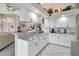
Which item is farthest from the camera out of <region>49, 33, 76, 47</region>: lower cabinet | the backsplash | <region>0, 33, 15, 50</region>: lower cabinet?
the backsplash

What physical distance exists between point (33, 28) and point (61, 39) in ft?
6.04

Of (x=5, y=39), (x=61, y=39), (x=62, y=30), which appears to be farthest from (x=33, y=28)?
(x=62, y=30)

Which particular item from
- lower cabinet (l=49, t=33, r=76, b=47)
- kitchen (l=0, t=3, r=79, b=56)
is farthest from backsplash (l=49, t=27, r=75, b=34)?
Answer: lower cabinet (l=49, t=33, r=76, b=47)

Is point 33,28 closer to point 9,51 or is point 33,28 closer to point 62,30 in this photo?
point 9,51

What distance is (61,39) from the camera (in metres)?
4.50

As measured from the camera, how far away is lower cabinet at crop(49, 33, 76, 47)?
423cm

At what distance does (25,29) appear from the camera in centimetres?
287

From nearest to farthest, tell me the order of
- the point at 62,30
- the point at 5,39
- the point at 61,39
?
the point at 5,39 < the point at 61,39 < the point at 62,30

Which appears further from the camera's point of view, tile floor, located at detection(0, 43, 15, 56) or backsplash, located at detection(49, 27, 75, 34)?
backsplash, located at detection(49, 27, 75, 34)

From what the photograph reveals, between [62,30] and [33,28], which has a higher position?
[33,28]

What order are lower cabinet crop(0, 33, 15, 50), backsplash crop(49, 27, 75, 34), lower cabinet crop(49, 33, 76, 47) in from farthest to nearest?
backsplash crop(49, 27, 75, 34) < lower cabinet crop(49, 33, 76, 47) < lower cabinet crop(0, 33, 15, 50)

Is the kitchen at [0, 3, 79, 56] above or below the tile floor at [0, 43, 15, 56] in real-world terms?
above

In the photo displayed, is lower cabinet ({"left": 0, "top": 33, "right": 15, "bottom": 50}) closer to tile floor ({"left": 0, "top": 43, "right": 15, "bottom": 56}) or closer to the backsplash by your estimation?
tile floor ({"left": 0, "top": 43, "right": 15, "bottom": 56})

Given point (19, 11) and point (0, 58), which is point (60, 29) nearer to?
point (19, 11)
